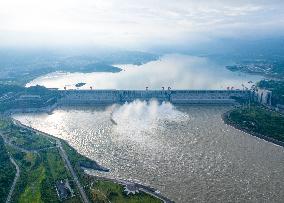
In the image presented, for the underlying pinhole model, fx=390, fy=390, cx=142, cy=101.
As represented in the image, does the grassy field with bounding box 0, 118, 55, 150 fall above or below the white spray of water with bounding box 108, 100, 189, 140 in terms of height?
below

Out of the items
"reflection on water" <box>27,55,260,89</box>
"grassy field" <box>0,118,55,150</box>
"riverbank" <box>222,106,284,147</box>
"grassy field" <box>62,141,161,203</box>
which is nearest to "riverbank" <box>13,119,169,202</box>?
"grassy field" <box>62,141,161,203</box>

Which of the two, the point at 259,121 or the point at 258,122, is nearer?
the point at 258,122

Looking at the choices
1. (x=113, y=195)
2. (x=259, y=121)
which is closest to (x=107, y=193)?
(x=113, y=195)

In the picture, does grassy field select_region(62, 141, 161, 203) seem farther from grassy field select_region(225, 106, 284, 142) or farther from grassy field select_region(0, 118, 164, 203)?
grassy field select_region(225, 106, 284, 142)

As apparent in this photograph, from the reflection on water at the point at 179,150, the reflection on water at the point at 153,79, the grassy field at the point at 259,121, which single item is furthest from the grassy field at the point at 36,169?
the reflection on water at the point at 153,79

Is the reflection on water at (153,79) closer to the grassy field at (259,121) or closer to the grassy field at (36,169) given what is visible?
the grassy field at (259,121)

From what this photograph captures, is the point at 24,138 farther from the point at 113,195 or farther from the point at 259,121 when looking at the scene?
the point at 259,121

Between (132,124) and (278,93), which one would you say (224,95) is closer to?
(278,93)
